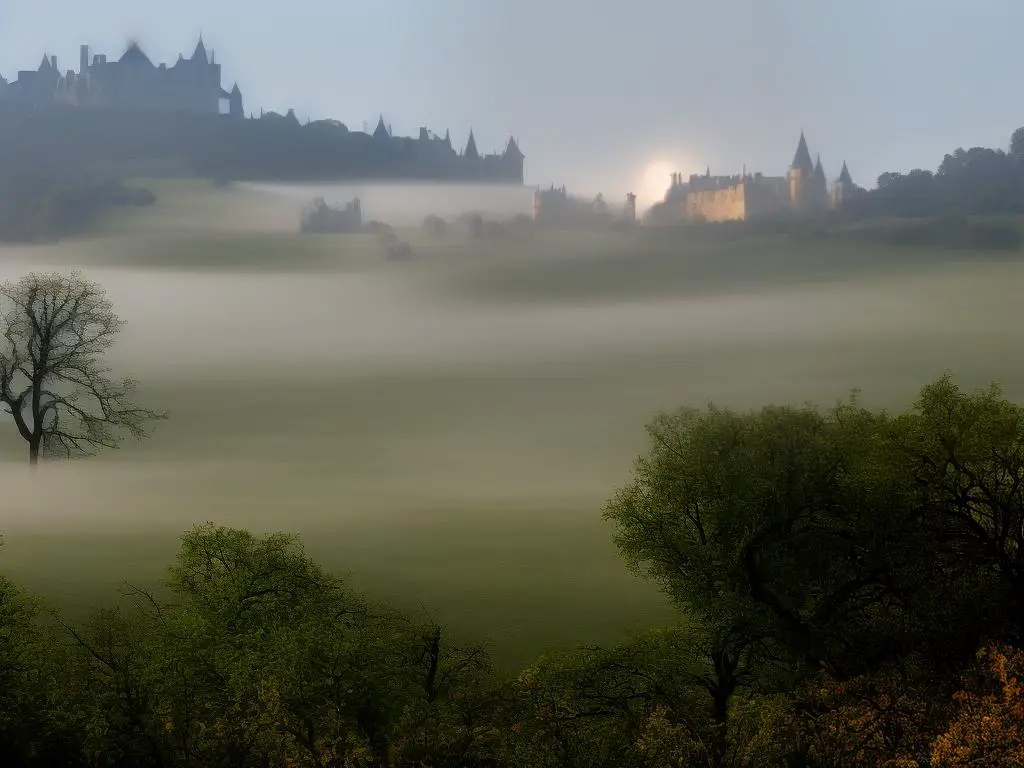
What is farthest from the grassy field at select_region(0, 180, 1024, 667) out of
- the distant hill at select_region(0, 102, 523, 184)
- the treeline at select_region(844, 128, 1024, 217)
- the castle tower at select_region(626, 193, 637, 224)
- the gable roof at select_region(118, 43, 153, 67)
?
the gable roof at select_region(118, 43, 153, 67)

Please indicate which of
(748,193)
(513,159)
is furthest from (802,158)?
(513,159)

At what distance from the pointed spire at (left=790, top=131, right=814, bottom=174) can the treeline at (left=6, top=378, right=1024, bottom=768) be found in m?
11.5

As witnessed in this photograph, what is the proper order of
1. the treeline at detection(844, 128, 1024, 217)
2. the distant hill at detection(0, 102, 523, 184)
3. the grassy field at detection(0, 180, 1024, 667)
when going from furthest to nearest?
the distant hill at detection(0, 102, 523, 184), the treeline at detection(844, 128, 1024, 217), the grassy field at detection(0, 180, 1024, 667)

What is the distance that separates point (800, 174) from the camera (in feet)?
103

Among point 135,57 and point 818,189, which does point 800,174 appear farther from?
point 135,57

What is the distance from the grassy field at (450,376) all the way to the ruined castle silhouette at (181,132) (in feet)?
5.73

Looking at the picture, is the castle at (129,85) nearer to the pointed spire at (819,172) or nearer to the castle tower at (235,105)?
the castle tower at (235,105)

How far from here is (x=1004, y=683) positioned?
47.5 ft

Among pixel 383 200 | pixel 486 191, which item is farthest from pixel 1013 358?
pixel 383 200

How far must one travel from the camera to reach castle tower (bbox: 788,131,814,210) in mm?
31109

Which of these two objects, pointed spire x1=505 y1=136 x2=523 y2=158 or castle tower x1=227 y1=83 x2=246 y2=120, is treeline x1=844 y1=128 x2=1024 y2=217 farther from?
castle tower x1=227 y1=83 x2=246 y2=120

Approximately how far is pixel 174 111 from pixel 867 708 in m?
31.4

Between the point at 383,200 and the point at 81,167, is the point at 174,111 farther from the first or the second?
the point at 383,200

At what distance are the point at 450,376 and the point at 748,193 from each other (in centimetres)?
1061
